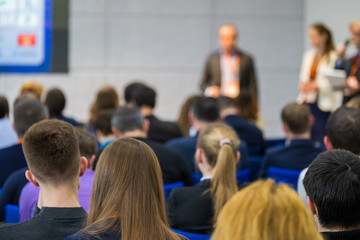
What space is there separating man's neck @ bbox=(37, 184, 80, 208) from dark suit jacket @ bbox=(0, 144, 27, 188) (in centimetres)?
134

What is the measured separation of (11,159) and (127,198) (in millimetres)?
1834

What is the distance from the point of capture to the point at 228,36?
687cm

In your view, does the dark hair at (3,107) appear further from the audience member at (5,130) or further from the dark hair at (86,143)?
the dark hair at (86,143)

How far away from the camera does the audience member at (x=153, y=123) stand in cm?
495

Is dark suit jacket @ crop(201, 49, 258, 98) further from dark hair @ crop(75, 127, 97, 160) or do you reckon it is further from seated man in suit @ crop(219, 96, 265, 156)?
dark hair @ crop(75, 127, 97, 160)

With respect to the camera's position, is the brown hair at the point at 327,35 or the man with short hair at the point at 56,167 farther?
the brown hair at the point at 327,35

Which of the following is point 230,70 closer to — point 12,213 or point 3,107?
point 3,107

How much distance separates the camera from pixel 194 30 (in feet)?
27.6

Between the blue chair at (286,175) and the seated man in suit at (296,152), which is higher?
the seated man in suit at (296,152)

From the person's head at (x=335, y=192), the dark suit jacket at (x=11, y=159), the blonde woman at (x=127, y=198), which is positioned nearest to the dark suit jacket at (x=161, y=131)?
the dark suit jacket at (x=11, y=159)

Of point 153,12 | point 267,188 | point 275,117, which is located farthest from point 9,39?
point 267,188

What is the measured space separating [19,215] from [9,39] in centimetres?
553

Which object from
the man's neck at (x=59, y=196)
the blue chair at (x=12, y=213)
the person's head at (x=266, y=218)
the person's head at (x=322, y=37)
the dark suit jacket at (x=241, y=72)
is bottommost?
the blue chair at (x=12, y=213)

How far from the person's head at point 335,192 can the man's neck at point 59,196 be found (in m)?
0.80
